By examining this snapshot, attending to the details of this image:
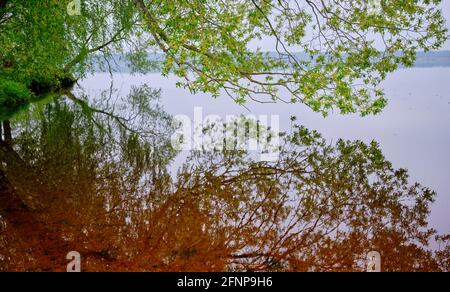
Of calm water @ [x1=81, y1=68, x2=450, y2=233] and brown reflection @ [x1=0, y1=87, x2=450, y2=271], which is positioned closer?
brown reflection @ [x1=0, y1=87, x2=450, y2=271]

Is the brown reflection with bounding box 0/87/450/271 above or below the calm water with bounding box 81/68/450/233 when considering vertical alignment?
below

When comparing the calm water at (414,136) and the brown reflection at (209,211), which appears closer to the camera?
the brown reflection at (209,211)

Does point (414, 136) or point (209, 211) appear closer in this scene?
point (209, 211)

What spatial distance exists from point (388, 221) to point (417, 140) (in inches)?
442

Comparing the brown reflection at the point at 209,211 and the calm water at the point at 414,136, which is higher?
the calm water at the point at 414,136

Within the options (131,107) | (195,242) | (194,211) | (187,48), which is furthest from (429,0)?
(131,107)

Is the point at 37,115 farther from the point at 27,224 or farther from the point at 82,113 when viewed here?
the point at 27,224

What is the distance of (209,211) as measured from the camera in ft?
27.3

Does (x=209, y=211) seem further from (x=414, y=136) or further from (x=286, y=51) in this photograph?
(x=414, y=136)

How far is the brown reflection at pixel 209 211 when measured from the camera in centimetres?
648

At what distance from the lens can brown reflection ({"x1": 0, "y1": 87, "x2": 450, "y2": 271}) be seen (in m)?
6.48

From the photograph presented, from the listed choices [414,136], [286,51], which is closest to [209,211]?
[286,51]

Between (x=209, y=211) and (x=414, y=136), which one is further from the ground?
(x=414, y=136)
